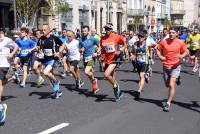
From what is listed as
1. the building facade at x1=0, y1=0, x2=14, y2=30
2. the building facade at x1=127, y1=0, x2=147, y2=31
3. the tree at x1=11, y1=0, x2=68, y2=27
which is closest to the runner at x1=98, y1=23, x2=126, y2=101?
the tree at x1=11, y1=0, x2=68, y2=27

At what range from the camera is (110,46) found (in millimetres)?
11055

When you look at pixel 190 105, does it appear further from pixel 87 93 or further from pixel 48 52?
pixel 48 52

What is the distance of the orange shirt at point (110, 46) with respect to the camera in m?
11.1

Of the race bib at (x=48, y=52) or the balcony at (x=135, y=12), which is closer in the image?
the race bib at (x=48, y=52)

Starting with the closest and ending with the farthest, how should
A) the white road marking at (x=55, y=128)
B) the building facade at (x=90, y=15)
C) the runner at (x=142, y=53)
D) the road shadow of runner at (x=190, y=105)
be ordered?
the white road marking at (x=55, y=128) → the road shadow of runner at (x=190, y=105) → the runner at (x=142, y=53) → the building facade at (x=90, y=15)

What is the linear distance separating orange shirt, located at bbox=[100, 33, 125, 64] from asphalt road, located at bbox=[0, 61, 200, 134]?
1.01 metres

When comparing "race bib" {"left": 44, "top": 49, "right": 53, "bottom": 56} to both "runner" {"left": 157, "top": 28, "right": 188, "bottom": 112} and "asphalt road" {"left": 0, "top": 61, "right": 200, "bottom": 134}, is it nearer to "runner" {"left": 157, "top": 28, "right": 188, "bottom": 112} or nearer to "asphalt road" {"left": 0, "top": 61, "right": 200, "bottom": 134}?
"asphalt road" {"left": 0, "top": 61, "right": 200, "bottom": 134}

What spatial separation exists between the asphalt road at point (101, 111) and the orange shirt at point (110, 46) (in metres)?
1.01

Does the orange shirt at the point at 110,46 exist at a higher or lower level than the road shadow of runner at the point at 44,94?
higher

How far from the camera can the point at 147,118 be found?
9.11 meters

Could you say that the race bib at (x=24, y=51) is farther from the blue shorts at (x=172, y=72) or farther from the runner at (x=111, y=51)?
the blue shorts at (x=172, y=72)

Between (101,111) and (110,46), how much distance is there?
186cm

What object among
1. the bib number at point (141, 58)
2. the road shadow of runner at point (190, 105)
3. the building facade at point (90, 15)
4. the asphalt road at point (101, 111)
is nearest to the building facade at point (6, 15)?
the building facade at point (90, 15)

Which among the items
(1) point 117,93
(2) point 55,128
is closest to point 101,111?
(1) point 117,93
